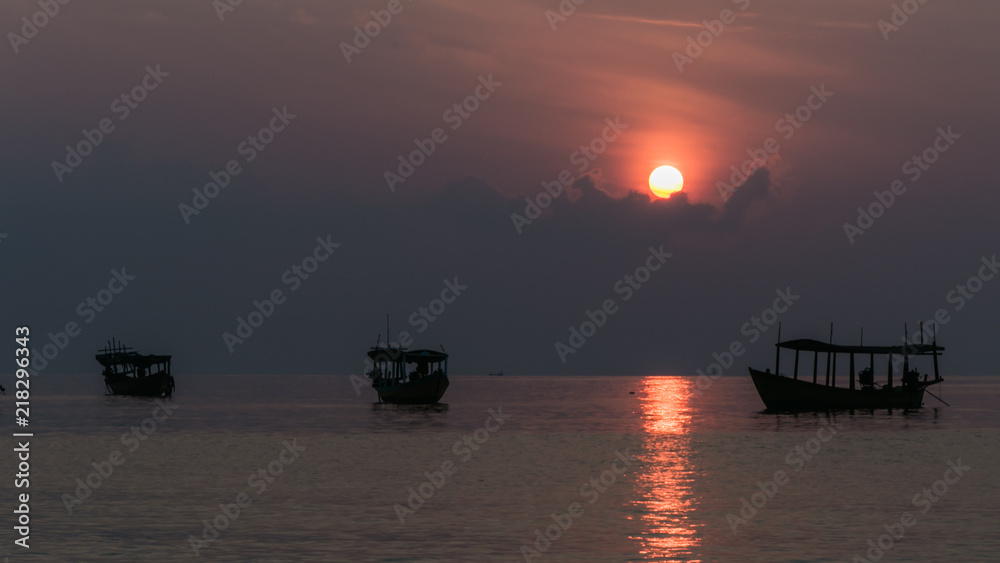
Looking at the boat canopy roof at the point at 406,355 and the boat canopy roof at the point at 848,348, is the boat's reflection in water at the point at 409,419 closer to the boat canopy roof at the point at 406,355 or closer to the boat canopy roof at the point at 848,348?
the boat canopy roof at the point at 406,355

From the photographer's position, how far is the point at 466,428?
240ft

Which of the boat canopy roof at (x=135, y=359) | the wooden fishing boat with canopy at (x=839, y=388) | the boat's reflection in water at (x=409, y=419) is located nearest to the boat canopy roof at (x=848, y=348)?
the wooden fishing boat with canopy at (x=839, y=388)

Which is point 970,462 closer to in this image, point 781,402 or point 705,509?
point 705,509

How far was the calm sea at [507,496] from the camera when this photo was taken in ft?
79.4

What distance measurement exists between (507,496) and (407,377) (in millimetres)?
66864

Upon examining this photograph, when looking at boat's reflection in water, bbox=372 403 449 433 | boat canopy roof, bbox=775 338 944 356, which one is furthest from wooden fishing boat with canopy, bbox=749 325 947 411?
boat's reflection in water, bbox=372 403 449 433

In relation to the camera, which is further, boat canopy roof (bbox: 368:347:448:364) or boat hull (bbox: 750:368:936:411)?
boat canopy roof (bbox: 368:347:448:364)

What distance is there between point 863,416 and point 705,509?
211 feet

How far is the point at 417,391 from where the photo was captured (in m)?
96.5

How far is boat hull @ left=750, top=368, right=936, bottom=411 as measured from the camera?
83.6 m

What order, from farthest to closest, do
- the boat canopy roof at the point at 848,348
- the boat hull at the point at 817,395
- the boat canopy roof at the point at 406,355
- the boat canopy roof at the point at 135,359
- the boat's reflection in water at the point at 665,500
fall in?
the boat canopy roof at the point at 135,359
the boat canopy roof at the point at 406,355
the boat hull at the point at 817,395
the boat canopy roof at the point at 848,348
the boat's reflection in water at the point at 665,500

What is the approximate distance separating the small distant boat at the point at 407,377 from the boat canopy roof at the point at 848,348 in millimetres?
29714

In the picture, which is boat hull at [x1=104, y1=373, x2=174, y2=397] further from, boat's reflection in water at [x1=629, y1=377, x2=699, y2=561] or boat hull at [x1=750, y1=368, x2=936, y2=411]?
boat's reflection in water at [x1=629, y1=377, x2=699, y2=561]

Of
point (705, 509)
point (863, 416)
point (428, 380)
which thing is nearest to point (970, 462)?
point (705, 509)
